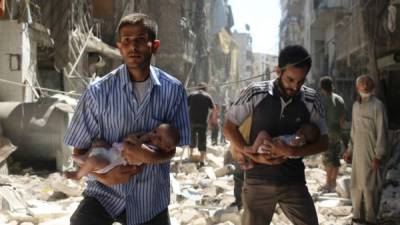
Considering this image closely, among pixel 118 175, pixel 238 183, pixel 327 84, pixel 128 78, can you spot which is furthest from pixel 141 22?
pixel 327 84

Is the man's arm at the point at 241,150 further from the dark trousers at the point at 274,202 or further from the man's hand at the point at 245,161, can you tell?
the dark trousers at the point at 274,202

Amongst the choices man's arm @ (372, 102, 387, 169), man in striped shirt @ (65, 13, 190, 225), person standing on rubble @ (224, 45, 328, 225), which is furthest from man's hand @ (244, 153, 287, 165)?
man's arm @ (372, 102, 387, 169)

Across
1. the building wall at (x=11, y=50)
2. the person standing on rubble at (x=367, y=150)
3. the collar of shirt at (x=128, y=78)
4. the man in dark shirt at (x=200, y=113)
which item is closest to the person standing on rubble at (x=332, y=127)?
the person standing on rubble at (x=367, y=150)

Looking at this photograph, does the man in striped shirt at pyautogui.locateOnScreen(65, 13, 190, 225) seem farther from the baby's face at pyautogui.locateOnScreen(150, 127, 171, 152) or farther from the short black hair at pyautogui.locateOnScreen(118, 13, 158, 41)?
the baby's face at pyautogui.locateOnScreen(150, 127, 171, 152)

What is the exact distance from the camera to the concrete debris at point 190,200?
5863 millimetres

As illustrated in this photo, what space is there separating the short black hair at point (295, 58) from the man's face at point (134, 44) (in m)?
1.17

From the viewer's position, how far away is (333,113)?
7.77 m

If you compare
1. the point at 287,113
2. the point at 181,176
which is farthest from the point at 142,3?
the point at 287,113

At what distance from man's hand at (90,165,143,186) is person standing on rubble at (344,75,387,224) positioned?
3646 mm

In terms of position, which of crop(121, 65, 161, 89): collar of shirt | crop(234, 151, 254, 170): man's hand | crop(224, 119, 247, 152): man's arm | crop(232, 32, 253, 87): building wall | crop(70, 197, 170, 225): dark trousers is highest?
crop(232, 32, 253, 87): building wall

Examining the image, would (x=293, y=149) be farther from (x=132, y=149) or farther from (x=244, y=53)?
(x=244, y=53)

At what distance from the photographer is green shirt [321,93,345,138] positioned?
7754mm

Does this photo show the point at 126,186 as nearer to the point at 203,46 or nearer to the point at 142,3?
the point at 142,3

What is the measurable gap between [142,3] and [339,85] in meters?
9.34
